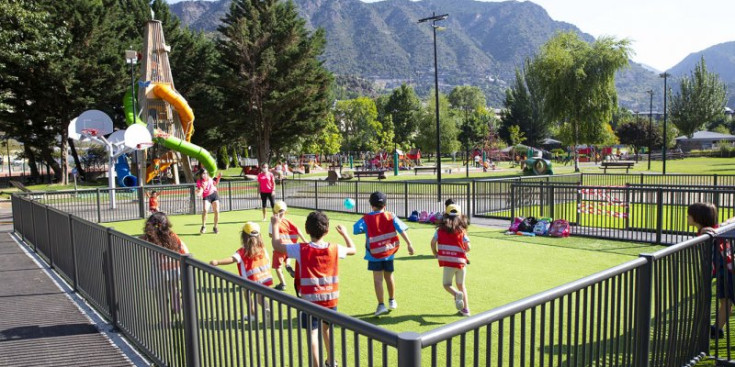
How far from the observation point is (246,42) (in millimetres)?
41188

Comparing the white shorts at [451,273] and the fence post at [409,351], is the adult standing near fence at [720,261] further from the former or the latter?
the fence post at [409,351]

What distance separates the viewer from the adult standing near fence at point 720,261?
4762mm

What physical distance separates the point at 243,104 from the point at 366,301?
123 ft

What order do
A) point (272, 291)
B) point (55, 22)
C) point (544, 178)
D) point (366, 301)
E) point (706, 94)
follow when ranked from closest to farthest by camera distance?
1. point (272, 291)
2. point (366, 301)
3. point (544, 178)
4. point (55, 22)
5. point (706, 94)

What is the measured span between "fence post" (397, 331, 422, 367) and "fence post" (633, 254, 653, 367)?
235 centimetres

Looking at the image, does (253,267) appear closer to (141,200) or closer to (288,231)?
(288,231)

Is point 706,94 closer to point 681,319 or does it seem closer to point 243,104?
point 243,104

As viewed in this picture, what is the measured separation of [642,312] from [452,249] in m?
2.74

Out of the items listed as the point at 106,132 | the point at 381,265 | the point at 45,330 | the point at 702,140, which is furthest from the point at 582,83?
the point at 702,140

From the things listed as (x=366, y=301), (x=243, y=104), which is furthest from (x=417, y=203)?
(x=243, y=104)

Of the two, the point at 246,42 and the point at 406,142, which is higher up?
the point at 246,42

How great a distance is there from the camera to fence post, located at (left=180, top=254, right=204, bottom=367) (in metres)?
4.16

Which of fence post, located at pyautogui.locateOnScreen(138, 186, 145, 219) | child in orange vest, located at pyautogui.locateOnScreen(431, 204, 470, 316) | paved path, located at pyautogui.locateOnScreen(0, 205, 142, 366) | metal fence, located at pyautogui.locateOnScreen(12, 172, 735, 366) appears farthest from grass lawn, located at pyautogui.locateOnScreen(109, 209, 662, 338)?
fence post, located at pyautogui.locateOnScreen(138, 186, 145, 219)

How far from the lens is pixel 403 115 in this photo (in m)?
83.5
